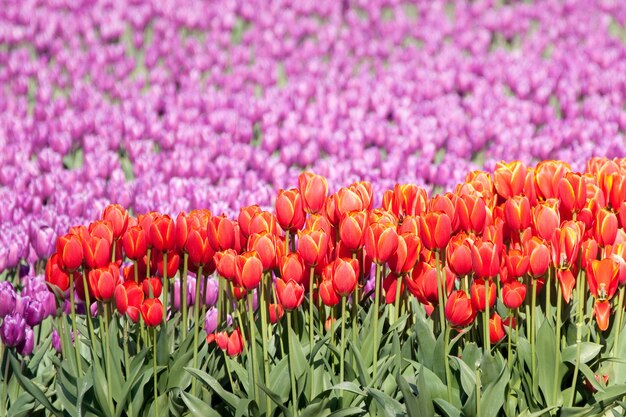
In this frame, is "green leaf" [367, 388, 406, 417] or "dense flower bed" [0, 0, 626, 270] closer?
"green leaf" [367, 388, 406, 417]

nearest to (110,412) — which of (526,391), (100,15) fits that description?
(526,391)

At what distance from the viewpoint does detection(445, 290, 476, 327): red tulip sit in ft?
8.72

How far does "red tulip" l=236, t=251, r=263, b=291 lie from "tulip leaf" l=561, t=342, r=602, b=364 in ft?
2.96

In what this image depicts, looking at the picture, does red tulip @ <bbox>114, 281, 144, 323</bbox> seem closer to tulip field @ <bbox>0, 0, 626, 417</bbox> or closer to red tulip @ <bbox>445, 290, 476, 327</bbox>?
tulip field @ <bbox>0, 0, 626, 417</bbox>

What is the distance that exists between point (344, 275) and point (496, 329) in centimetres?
53

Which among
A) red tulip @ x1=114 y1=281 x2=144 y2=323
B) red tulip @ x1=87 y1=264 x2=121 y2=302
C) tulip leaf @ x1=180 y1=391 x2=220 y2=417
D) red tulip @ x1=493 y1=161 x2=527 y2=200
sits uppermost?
red tulip @ x1=493 y1=161 x2=527 y2=200

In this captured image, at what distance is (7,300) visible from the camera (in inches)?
119

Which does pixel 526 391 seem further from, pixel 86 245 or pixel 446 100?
pixel 446 100

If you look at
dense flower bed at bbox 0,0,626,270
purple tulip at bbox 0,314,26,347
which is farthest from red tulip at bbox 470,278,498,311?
dense flower bed at bbox 0,0,626,270

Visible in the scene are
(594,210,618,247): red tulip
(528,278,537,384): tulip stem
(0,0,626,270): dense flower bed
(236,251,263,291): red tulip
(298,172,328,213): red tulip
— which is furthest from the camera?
(0,0,626,270): dense flower bed

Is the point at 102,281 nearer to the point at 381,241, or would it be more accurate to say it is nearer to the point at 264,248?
the point at 264,248

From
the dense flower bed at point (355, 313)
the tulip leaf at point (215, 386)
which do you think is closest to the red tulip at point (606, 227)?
the dense flower bed at point (355, 313)

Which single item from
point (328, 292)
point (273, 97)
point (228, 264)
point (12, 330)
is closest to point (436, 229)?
point (328, 292)

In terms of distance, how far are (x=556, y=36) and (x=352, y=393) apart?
6594 millimetres
